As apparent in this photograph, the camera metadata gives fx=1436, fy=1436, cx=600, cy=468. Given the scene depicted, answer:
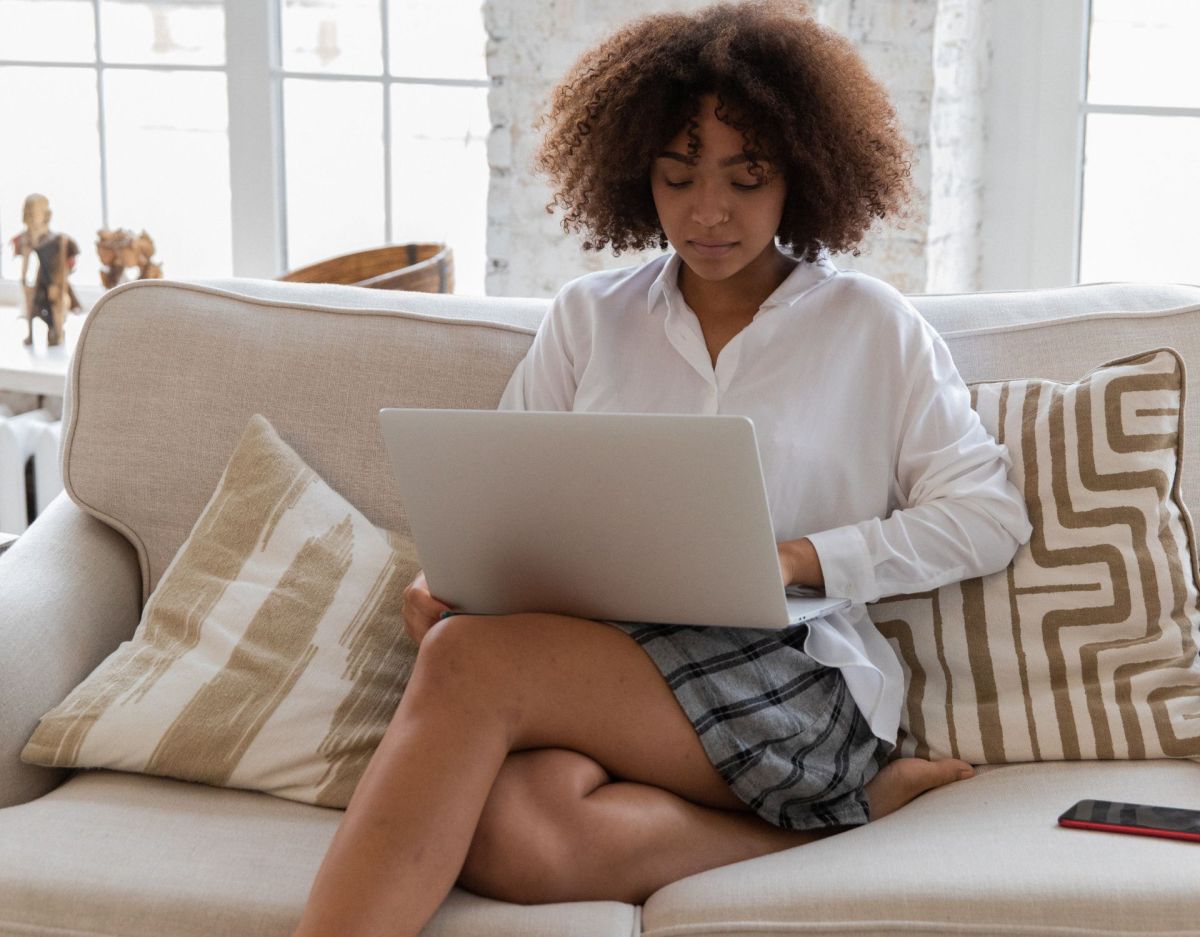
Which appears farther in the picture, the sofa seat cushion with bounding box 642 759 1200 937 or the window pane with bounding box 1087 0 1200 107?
A: the window pane with bounding box 1087 0 1200 107

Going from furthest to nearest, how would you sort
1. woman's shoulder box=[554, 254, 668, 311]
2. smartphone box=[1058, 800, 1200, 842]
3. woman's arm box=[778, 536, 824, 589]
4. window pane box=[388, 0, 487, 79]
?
window pane box=[388, 0, 487, 79], woman's shoulder box=[554, 254, 668, 311], woman's arm box=[778, 536, 824, 589], smartphone box=[1058, 800, 1200, 842]

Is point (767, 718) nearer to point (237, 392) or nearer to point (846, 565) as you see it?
point (846, 565)

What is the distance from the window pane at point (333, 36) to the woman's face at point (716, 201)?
171 cm

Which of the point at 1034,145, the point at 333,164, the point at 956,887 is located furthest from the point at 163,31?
the point at 956,887

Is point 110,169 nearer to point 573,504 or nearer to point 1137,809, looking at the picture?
point 573,504

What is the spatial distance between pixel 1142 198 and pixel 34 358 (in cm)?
230

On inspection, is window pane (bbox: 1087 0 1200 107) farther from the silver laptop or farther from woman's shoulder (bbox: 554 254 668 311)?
the silver laptop

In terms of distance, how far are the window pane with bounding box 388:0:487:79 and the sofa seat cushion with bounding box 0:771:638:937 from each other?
202 cm

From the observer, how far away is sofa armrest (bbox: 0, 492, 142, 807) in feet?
5.25

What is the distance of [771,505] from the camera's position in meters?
1.62

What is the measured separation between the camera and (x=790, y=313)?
1.69 meters

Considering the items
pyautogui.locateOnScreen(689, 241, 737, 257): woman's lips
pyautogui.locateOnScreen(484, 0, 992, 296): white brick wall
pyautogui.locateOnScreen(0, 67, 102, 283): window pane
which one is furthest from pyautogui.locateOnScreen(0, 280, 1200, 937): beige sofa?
pyautogui.locateOnScreen(0, 67, 102, 283): window pane

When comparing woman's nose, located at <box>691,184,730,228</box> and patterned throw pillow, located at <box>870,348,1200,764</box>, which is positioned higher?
woman's nose, located at <box>691,184,730,228</box>

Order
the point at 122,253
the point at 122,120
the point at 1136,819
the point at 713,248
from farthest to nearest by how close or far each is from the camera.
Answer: the point at 122,120
the point at 122,253
the point at 713,248
the point at 1136,819
